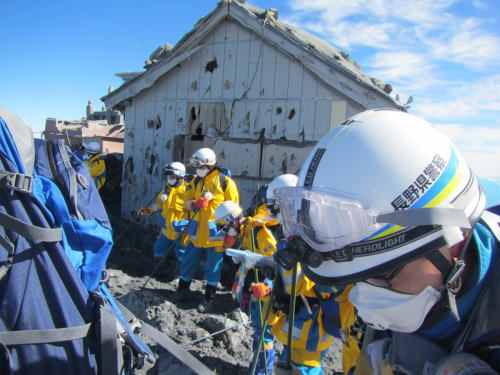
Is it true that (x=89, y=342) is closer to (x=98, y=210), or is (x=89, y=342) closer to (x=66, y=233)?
(x=66, y=233)

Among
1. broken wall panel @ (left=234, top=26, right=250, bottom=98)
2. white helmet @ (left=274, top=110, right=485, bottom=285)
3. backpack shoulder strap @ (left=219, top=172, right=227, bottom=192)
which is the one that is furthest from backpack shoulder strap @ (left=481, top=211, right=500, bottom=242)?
broken wall panel @ (left=234, top=26, right=250, bottom=98)

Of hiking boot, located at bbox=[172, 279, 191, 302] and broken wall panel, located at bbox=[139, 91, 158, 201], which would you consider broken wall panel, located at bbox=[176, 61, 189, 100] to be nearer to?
broken wall panel, located at bbox=[139, 91, 158, 201]

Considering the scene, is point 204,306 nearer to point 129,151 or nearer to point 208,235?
point 208,235

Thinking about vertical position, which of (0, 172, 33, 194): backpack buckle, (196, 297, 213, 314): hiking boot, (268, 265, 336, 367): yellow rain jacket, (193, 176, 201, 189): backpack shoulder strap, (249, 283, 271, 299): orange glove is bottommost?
(196, 297, 213, 314): hiking boot

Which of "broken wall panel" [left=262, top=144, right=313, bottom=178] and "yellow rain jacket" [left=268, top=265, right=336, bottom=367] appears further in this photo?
"broken wall panel" [left=262, top=144, right=313, bottom=178]

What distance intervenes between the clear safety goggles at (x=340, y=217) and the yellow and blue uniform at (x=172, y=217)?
5.65m

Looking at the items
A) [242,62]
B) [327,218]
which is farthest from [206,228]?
[327,218]

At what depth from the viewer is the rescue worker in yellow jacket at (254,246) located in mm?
3574

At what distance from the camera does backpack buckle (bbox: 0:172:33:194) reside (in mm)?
1379

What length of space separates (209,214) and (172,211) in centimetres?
106

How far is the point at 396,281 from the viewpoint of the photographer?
4.24 ft

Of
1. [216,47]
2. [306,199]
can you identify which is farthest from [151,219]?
[306,199]

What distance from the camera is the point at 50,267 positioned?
148cm

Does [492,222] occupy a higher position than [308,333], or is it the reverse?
[492,222]
